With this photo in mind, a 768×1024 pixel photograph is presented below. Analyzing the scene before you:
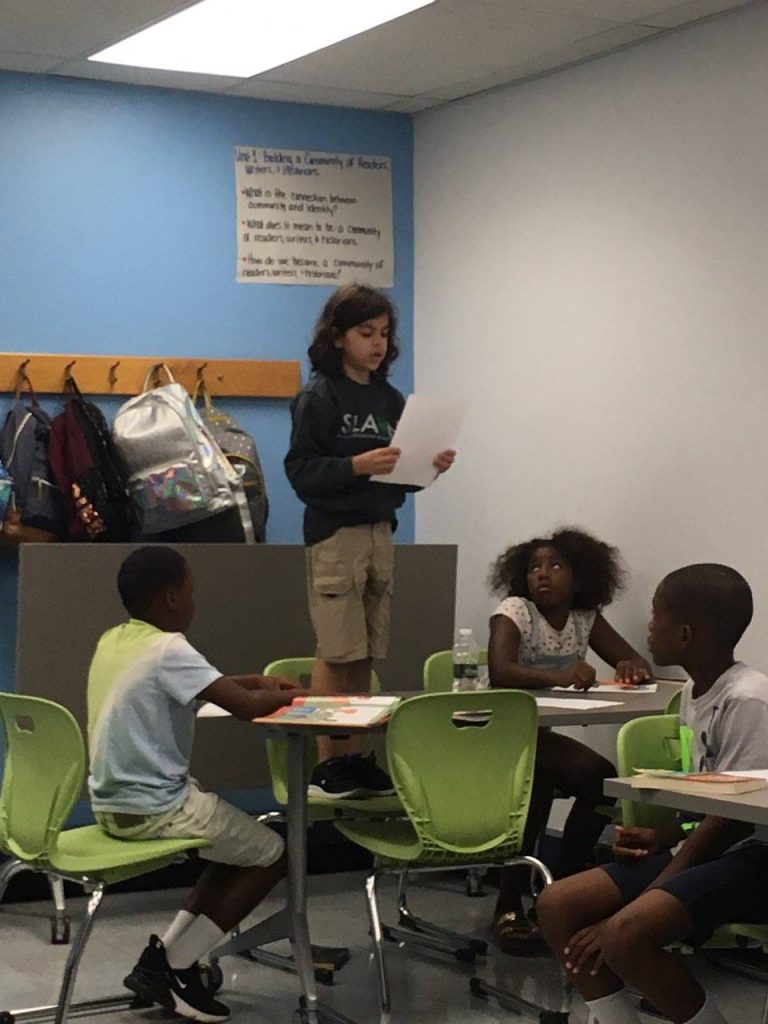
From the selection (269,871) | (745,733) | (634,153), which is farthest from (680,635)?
(634,153)

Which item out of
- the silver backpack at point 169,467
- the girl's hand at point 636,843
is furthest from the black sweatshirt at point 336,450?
the girl's hand at point 636,843

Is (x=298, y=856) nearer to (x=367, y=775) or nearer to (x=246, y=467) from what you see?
(x=367, y=775)

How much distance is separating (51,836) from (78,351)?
240cm

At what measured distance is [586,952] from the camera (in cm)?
302

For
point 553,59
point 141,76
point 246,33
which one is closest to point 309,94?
point 141,76

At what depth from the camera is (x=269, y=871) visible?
402cm

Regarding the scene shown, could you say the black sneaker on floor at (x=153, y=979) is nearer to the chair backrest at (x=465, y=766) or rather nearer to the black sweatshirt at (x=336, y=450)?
the chair backrest at (x=465, y=766)

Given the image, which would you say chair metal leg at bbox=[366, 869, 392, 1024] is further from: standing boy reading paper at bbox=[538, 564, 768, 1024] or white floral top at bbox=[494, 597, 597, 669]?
white floral top at bbox=[494, 597, 597, 669]

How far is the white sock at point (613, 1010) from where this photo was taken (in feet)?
9.91

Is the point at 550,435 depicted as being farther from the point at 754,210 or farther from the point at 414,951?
the point at 414,951

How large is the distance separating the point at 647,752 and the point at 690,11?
243 centimetres

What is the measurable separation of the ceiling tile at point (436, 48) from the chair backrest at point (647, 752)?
2.35 meters

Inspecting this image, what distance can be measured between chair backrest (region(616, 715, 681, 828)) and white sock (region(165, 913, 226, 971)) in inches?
42.6

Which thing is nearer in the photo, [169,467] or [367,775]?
[367,775]
